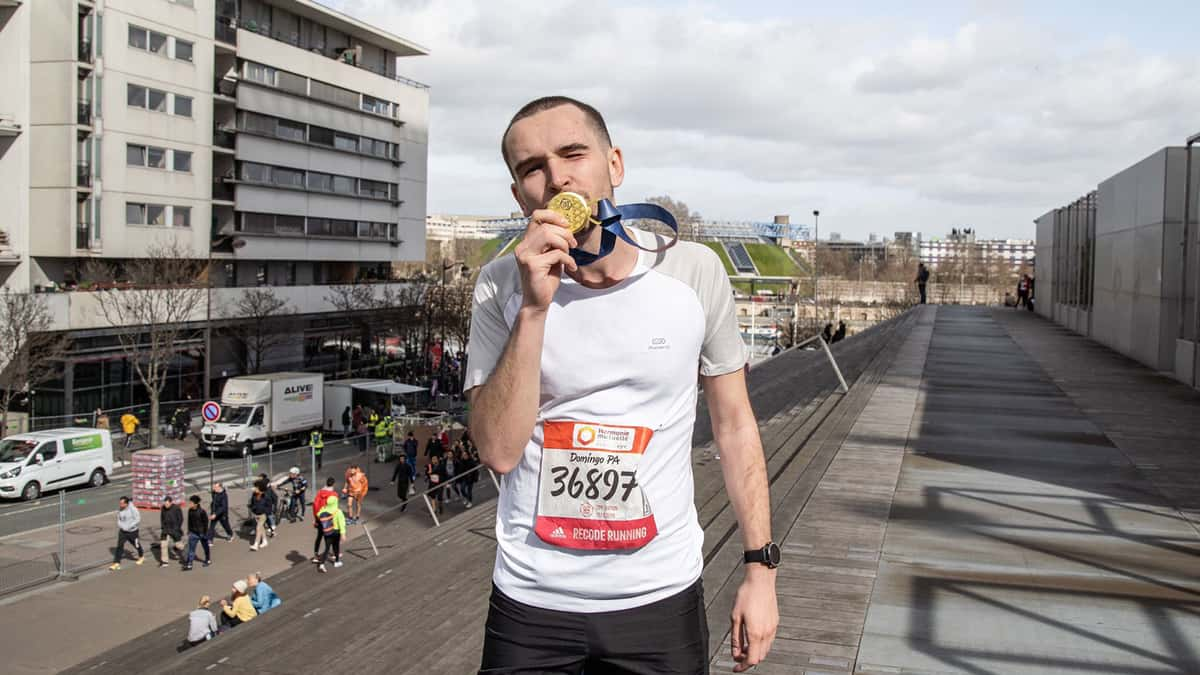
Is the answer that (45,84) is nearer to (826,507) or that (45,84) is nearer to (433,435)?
(433,435)

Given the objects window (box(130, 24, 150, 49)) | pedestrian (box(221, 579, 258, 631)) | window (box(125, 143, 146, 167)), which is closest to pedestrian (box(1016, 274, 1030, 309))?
window (box(125, 143, 146, 167))

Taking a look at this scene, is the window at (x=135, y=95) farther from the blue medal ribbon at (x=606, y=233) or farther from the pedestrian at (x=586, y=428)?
the blue medal ribbon at (x=606, y=233)

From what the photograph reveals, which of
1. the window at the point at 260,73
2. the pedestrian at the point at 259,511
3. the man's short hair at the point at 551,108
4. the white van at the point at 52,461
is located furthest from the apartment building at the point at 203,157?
the man's short hair at the point at 551,108

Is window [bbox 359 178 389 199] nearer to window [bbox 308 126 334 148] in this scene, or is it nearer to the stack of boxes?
window [bbox 308 126 334 148]

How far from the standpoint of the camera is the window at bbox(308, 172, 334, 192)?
56219 millimetres

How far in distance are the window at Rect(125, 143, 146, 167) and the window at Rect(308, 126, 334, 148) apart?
12.9m

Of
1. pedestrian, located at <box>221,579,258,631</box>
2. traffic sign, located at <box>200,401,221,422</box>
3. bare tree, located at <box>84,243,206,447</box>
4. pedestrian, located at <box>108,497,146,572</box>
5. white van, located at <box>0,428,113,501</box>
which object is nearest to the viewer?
pedestrian, located at <box>221,579,258,631</box>

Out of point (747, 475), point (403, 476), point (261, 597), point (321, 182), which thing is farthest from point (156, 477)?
point (321, 182)

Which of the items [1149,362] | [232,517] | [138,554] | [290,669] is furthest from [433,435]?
[290,669]

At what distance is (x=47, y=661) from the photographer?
44.7 feet

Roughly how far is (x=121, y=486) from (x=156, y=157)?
70.8ft

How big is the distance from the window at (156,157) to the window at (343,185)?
14.2 m

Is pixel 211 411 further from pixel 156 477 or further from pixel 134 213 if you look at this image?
pixel 134 213

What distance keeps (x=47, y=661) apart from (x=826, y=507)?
1012cm
